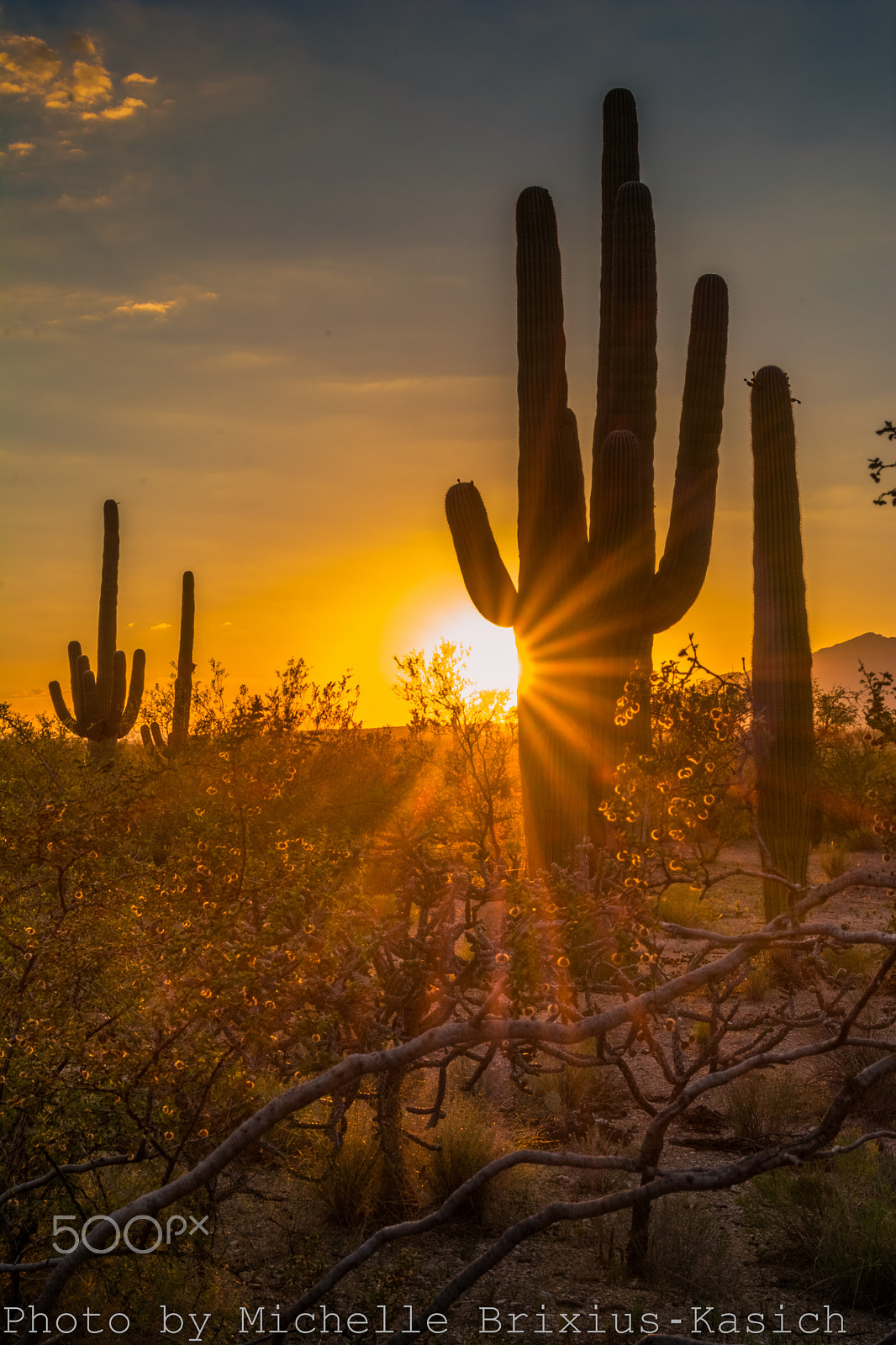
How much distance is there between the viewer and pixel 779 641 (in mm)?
12125

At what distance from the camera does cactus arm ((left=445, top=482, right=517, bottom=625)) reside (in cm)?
1210

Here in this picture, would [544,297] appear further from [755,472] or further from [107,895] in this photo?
[107,895]

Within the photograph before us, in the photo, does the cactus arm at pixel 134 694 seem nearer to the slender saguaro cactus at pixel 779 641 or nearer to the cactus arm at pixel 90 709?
the cactus arm at pixel 90 709

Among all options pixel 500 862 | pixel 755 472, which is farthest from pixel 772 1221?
pixel 755 472

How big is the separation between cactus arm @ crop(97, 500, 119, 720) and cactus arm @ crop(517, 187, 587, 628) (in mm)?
12928

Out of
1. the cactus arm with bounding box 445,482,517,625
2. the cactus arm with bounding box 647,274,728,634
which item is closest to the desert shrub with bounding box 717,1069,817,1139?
the cactus arm with bounding box 647,274,728,634

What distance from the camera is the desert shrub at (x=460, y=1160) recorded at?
19.5 feet

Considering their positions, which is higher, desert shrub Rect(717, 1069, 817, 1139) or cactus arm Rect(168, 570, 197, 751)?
cactus arm Rect(168, 570, 197, 751)

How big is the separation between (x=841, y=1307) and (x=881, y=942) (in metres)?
2.68

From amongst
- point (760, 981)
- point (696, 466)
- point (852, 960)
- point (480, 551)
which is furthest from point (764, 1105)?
point (696, 466)

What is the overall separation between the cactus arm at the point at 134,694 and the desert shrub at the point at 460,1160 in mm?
17753

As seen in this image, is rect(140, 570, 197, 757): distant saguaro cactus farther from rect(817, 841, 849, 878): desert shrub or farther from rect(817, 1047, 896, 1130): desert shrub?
rect(817, 1047, 896, 1130): desert shrub

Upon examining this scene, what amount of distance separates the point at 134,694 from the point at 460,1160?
18.8 metres

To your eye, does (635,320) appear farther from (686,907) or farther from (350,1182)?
(350,1182)
